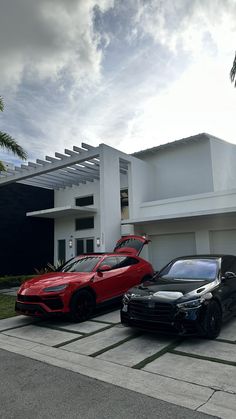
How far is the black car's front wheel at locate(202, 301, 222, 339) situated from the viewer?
507 cm

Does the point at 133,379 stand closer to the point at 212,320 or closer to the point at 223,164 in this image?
the point at 212,320

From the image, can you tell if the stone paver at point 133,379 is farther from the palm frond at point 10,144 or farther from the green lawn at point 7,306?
the palm frond at point 10,144

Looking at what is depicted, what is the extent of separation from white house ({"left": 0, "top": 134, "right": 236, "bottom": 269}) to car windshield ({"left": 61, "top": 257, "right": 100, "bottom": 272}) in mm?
4634

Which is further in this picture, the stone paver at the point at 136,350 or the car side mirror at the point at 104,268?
the car side mirror at the point at 104,268

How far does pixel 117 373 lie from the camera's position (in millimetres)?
4031

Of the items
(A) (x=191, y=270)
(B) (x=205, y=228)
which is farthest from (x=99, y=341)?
(B) (x=205, y=228)

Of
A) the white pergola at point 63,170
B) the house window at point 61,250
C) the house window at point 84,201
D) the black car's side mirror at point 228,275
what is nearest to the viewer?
the black car's side mirror at point 228,275

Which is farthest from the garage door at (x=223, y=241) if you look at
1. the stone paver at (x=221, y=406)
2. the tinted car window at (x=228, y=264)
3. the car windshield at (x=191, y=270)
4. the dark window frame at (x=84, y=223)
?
the stone paver at (x=221, y=406)

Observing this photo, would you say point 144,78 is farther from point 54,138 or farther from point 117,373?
point 117,373

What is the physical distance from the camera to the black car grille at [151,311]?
5.08 m

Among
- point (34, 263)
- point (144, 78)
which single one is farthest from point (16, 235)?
point (144, 78)

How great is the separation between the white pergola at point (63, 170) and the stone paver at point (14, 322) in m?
8.18

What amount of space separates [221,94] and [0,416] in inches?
408

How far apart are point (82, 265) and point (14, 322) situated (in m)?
2.18
